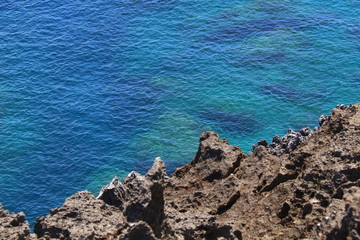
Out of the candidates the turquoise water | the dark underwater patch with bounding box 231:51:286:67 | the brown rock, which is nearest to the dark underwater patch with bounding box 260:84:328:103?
the turquoise water

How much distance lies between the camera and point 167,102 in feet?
304

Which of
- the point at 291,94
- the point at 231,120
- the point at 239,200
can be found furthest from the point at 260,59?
the point at 239,200

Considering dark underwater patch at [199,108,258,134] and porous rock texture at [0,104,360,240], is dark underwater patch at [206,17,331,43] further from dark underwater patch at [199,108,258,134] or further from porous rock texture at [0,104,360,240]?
porous rock texture at [0,104,360,240]

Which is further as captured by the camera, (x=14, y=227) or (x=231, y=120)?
(x=231, y=120)

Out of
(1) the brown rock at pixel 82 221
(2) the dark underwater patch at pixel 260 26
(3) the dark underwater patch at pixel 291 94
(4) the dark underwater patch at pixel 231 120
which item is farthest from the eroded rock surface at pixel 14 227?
(2) the dark underwater patch at pixel 260 26

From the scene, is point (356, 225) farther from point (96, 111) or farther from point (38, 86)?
point (38, 86)

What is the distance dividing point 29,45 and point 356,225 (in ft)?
311

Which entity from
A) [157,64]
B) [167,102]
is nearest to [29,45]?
[157,64]

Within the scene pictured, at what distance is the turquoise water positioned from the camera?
263 feet

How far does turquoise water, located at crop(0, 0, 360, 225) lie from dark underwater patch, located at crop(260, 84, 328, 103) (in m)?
0.16

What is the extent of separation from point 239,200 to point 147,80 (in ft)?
209

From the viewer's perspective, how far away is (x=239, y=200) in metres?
36.8

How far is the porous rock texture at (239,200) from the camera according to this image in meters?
26.9

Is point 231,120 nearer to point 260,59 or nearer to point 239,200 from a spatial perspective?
point 260,59
